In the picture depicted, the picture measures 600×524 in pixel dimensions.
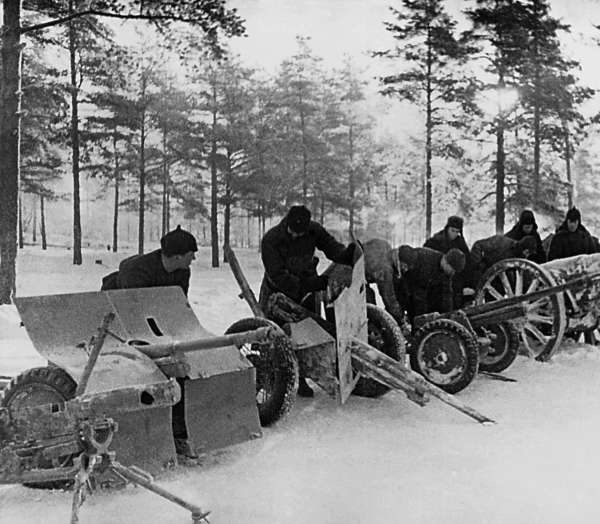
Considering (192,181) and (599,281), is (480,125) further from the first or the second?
(192,181)

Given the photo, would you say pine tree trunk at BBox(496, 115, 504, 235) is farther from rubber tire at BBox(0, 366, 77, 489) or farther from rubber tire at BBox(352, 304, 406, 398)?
rubber tire at BBox(0, 366, 77, 489)

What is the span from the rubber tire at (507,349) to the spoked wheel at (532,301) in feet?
0.20

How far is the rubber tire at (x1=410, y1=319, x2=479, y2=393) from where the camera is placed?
3.34 metres

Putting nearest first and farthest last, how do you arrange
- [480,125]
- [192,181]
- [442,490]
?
1. [442,490]
2. [192,181]
3. [480,125]

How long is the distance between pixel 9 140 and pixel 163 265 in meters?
1.70

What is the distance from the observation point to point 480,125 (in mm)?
5617

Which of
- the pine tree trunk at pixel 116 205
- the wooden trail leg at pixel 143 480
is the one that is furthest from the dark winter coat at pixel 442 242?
the wooden trail leg at pixel 143 480

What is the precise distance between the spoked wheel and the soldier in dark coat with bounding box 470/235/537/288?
0.60ft

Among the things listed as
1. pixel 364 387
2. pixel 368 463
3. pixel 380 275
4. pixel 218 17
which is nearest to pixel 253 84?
pixel 218 17

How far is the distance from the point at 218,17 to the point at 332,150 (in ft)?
3.42

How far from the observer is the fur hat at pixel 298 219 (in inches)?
139

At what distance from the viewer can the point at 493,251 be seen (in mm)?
→ 4703

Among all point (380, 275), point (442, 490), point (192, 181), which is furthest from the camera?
point (192, 181)

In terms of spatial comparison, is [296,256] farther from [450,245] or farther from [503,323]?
[450,245]
